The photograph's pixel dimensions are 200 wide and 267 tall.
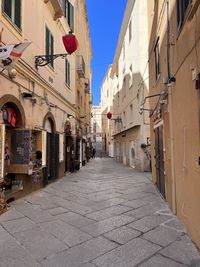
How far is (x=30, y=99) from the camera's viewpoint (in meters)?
8.05

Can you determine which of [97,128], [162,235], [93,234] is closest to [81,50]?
[93,234]

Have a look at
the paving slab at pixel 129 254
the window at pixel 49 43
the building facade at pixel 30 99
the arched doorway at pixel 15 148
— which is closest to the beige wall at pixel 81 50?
the building facade at pixel 30 99

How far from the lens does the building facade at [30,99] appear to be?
670 centimetres

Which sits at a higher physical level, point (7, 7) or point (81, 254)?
point (7, 7)

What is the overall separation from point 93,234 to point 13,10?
6047mm

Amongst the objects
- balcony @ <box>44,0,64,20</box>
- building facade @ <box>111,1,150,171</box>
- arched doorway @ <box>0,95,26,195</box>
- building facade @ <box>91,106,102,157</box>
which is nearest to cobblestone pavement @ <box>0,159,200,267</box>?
arched doorway @ <box>0,95,26,195</box>

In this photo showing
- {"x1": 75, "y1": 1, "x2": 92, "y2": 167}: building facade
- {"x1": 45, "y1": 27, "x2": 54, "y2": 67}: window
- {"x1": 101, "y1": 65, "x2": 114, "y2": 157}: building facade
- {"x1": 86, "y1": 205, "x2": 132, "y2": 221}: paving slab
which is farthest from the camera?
{"x1": 101, "y1": 65, "x2": 114, "y2": 157}: building facade

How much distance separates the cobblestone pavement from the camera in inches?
138

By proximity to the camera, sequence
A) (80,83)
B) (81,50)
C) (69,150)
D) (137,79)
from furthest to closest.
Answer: (81,50) → (80,83) → (137,79) → (69,150)

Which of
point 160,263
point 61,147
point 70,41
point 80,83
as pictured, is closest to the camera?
point 160,263

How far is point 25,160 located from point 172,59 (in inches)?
182

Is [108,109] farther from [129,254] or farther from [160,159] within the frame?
Result: [129,254]

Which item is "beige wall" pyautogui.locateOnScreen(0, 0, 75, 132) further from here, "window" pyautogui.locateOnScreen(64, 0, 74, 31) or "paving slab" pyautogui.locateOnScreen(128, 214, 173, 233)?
"paving slab" pyautogui.locateOnScreen(128, 214, 173, 233)

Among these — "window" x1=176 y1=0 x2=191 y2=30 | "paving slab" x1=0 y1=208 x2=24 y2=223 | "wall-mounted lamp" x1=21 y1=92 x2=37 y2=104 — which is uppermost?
"window" x1=176 y1=0 x2=191 y2=30
